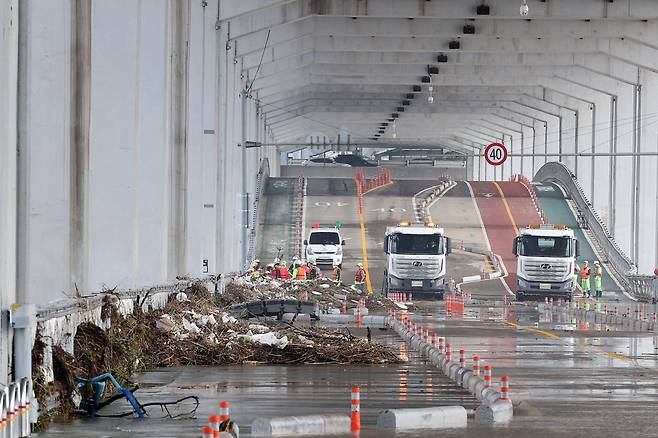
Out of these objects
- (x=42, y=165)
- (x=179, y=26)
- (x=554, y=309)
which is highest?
(x=179, y=26)

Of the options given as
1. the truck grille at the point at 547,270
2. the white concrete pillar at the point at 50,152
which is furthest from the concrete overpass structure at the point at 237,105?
the truck grille at the point at 547,270

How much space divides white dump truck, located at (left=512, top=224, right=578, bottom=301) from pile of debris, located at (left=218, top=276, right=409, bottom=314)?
24.6 ft

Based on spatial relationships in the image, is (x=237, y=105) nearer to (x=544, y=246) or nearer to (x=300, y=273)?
(x=300, y=273)

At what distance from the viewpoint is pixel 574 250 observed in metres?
60.0

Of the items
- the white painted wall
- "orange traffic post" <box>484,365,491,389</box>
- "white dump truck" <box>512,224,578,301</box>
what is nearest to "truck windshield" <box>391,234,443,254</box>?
"white dump truck" <box>512,224,578,301</box>

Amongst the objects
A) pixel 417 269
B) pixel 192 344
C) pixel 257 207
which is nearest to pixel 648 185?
pixel 417 269

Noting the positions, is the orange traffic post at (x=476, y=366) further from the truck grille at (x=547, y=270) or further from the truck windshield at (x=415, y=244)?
the truck grille at (x=547, y=270)

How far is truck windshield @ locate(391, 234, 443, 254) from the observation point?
58.5m

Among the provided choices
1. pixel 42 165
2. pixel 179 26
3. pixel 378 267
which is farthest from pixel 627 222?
pixel 42 165

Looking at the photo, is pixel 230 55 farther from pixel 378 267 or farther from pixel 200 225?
pixel 378 267

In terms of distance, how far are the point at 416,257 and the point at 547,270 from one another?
18.8 feet

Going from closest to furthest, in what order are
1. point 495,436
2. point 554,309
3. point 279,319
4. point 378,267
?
point 495,436 → point 279,319 → point 554,309 → point 378,267

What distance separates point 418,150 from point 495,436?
134 m

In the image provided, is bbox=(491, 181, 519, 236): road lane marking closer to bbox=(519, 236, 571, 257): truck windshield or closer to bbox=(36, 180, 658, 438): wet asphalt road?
bbox=(519, 236, 571, 257): truck windshield
